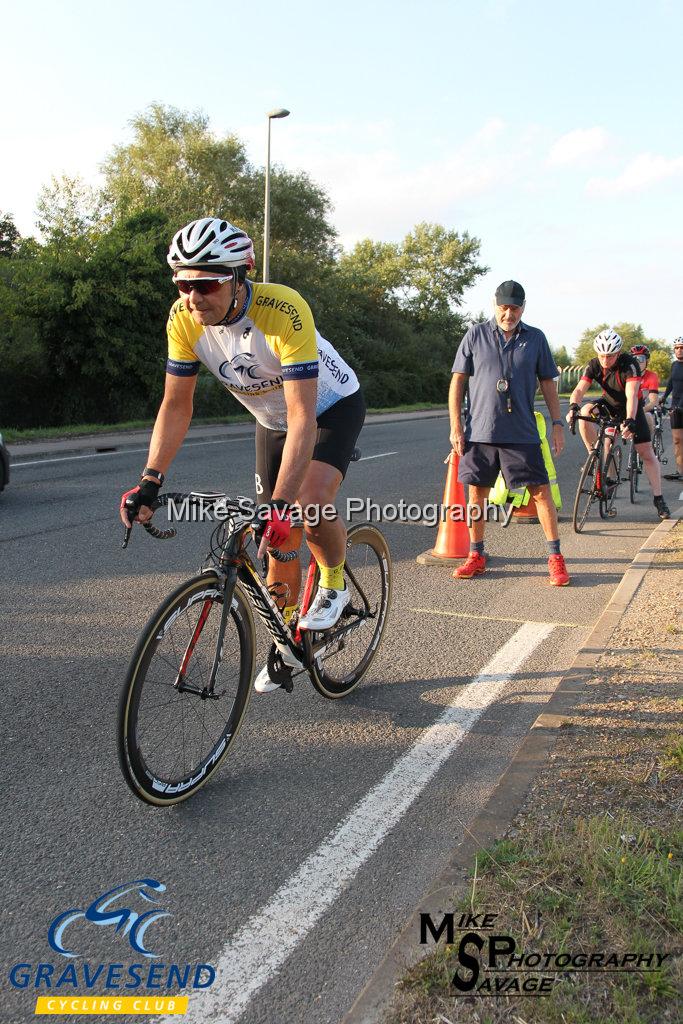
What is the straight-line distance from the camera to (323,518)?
382cm

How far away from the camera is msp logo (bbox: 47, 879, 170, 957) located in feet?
8.05

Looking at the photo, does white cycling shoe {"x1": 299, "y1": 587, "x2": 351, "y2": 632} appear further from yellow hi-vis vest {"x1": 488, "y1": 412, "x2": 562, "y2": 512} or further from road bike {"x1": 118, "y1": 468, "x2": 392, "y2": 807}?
yellow hi-vis vest {"x1": 488, "y1": 412, "x2": 562, "y2": 512}

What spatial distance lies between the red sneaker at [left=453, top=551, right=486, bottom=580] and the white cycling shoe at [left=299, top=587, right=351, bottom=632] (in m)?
2.72

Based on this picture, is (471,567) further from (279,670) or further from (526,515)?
(279,670)

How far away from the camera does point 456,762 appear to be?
11.7 feet

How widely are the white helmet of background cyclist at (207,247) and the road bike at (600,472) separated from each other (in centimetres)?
629

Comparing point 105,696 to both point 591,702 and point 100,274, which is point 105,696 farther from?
point 100,274

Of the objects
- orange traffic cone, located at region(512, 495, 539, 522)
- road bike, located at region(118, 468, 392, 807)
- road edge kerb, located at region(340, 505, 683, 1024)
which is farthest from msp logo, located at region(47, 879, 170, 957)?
orange traffic cone, located at region(512, 495, 539, 522)

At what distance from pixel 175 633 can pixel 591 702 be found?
6.58ft

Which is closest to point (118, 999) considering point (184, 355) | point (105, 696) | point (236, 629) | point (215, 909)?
point (215, 909)

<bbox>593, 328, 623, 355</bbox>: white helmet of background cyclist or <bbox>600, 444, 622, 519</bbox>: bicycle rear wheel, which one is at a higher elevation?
<bbox>593, 328, 623, 355</bbox>: white helmet of background cyclist

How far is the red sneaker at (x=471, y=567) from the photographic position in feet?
22.0

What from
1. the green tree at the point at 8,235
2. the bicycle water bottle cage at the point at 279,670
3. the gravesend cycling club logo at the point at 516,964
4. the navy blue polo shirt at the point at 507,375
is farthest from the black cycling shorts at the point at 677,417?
the green tree at the point at 8,235

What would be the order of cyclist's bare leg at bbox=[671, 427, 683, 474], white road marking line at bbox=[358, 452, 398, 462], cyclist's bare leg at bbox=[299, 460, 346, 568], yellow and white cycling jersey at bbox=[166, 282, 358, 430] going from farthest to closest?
white road marking line at bbox=[358, 452, 398, 462] < cyclist's bare leg at bbox=[671, 427, 683, 474] < cyclist's bare leg at bbox=[299, 460, 346, 568] < yellow and white cycling jersey at bbox=[166, 282, 358, 430]
